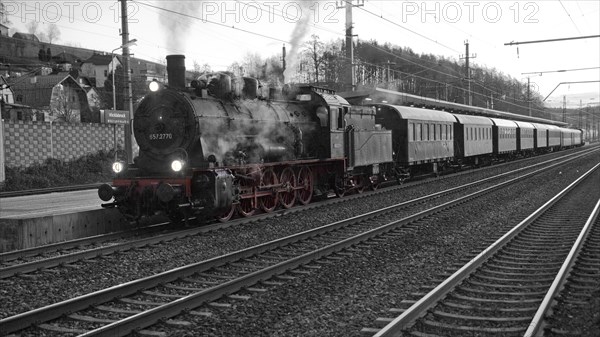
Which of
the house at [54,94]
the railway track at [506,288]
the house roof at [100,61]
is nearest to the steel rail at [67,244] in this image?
the railway track at [506,288]

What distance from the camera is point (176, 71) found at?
1272cm

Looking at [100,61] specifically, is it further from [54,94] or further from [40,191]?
[40,191]

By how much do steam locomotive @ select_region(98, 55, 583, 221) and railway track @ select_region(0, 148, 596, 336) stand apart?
290 centimetres

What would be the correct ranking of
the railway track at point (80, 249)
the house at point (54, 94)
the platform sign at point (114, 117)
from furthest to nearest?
the house at point (54, 94)
the platform sign at point (114, 117)
the railway track at point (80, 249)

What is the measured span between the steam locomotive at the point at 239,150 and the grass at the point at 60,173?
1353 cm

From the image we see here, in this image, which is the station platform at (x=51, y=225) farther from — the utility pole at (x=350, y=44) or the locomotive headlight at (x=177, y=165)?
the utility pole at (x=350, y=44)

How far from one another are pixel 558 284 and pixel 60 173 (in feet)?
81.0

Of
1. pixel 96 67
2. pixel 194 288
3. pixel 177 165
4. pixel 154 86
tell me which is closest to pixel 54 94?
pixel 96 67

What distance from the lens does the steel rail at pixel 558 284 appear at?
206 inches

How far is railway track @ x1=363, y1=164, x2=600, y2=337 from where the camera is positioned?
5.48 meters

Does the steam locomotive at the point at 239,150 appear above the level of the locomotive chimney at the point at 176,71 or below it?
below

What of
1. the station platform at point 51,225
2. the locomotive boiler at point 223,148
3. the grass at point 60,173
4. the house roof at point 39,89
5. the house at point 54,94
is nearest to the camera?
the station platform at point 51,225

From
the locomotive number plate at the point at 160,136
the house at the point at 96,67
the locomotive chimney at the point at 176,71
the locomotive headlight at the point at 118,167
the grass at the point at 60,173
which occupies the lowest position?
the grass at the point at 60,173

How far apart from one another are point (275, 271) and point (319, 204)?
8.48 m
